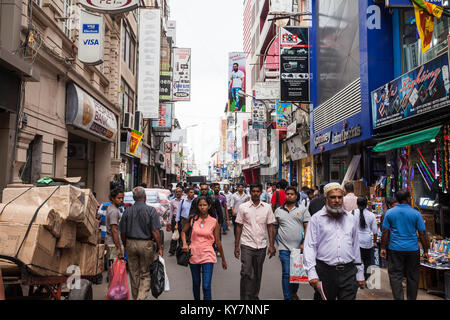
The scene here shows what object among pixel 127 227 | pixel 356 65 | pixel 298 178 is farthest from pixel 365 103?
pixel 298 178

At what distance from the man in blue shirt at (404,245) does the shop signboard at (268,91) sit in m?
17.4

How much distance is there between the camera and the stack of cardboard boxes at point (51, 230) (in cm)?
424

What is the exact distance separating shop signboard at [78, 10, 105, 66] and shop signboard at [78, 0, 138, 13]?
83 cm

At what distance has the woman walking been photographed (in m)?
5.42

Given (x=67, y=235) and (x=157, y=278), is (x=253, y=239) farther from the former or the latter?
(x=67, y=235)

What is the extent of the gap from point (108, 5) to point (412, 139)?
938cm

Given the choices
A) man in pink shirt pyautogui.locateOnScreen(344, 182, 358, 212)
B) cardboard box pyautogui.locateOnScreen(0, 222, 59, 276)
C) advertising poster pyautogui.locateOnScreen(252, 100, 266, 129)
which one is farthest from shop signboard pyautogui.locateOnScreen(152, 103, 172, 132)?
cardboard box pyautogui.locateOnScreen(0, 222, 59, 276)

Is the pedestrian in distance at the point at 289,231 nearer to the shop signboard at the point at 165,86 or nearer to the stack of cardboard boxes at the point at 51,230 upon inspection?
the stack of cardboard boxes at the point at 51,230

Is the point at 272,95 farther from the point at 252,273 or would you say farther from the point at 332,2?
the point at 252,273

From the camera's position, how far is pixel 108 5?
37.6 ft

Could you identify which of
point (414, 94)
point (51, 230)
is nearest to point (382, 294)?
point (414, 94)

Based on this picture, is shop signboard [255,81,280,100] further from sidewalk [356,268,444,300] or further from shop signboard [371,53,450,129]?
sidewalk [356,268,444,300]

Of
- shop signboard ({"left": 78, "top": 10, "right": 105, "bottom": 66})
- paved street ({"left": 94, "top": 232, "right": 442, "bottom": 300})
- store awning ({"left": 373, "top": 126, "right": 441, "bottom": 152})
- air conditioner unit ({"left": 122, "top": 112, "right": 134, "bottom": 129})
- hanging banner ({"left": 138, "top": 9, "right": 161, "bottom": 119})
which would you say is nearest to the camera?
paved street ({"left": 94, "top": 232, "right": 442, "bottom": 300})

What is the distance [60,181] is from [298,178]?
1934cm
